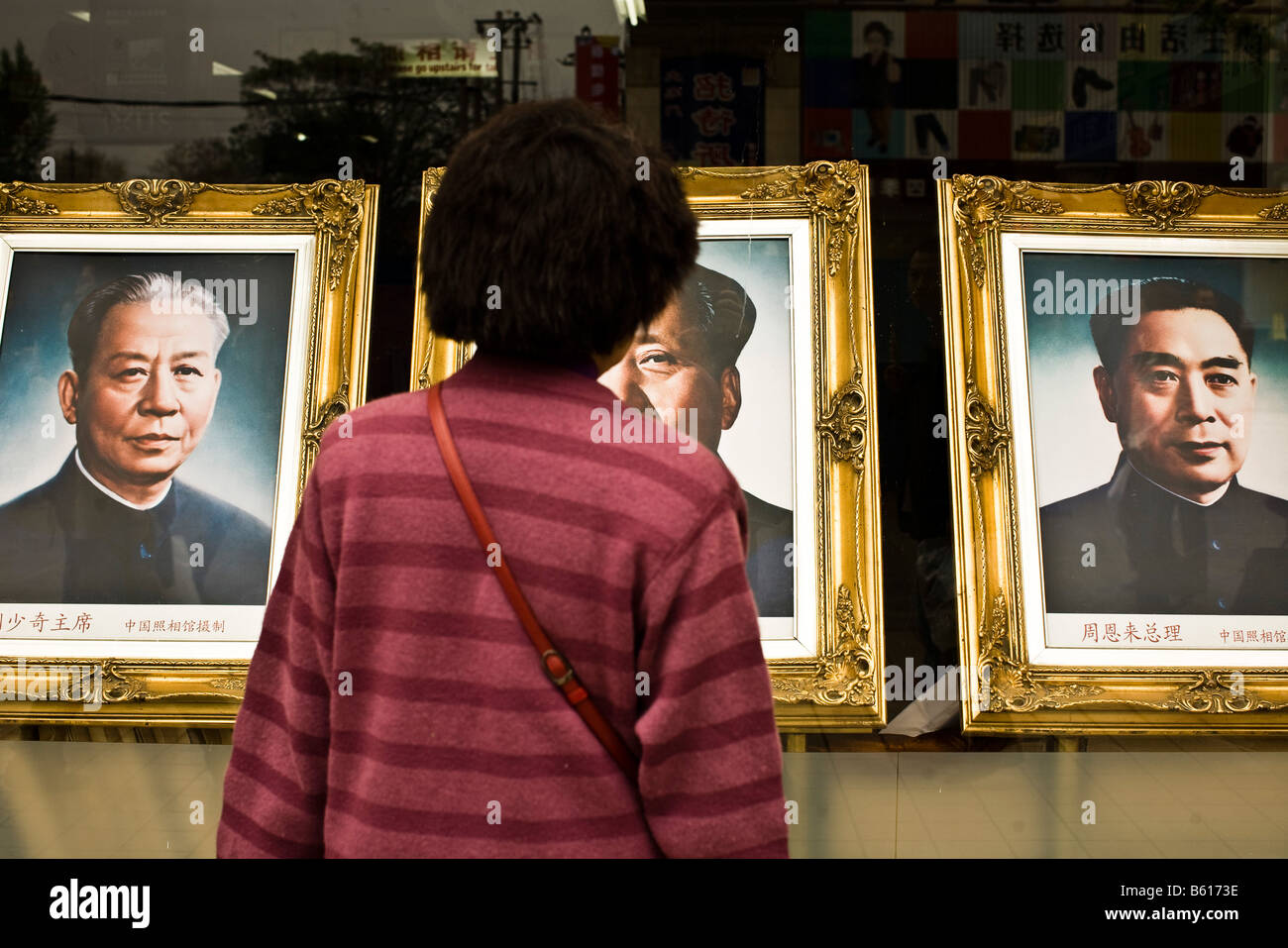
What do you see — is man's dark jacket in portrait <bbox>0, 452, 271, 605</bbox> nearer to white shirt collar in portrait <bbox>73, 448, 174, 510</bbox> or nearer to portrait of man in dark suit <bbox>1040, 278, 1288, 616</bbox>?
white shirt collar in portrait <bbox>73, 448, 174, 510</bbox>

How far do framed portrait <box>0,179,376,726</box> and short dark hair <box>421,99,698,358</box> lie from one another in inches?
49.5

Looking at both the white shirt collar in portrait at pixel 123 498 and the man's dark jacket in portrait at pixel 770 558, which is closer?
the man's dark jacket in portrait at pixel 770 558

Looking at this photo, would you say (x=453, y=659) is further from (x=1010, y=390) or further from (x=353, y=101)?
(x=353, y=101)

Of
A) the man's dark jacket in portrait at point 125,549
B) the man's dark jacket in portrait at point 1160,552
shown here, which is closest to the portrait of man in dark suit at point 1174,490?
the man's dark jacket in portrait at point 1160,552

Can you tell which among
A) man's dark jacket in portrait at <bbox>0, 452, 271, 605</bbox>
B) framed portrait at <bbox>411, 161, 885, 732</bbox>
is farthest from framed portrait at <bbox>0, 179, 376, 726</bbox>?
framed portrait at <bbox>411, 161, 885, 732</bbox>

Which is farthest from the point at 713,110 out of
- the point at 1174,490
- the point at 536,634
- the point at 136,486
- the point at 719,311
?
the point at 536,634

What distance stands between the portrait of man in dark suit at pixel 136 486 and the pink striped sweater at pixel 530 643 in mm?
1285

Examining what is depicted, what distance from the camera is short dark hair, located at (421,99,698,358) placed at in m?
1.19

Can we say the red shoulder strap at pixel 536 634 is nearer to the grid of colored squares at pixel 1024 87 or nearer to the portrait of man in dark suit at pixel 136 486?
the portrait of man in dark suit at pixel 136 486

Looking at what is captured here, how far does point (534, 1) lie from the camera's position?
2.54 m

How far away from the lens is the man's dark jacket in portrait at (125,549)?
2377mm

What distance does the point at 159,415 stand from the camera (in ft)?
8.03

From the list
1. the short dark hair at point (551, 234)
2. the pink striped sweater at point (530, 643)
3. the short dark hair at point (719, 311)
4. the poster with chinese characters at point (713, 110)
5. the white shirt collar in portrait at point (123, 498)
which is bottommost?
the pink striped sweater at point (530, 643)
